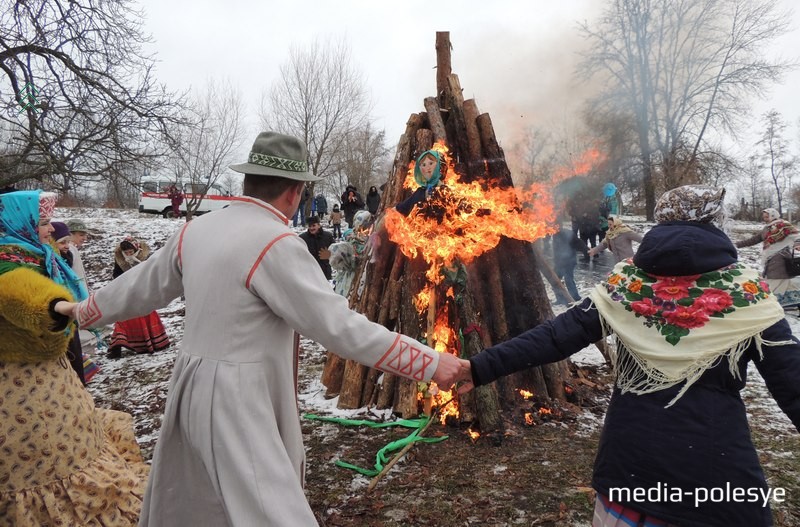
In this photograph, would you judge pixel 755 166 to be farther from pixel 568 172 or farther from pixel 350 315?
pixel 350 315

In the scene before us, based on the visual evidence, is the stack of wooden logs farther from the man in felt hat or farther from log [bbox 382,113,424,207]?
the man in felt hat

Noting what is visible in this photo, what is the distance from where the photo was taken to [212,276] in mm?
2037

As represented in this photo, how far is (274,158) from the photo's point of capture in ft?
7.20

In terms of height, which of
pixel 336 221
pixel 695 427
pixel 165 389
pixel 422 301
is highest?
pixel 336 221

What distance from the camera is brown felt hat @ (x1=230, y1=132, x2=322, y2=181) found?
219cm

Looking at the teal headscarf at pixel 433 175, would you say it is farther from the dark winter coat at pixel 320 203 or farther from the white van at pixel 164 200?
the white van at pixel 164 200

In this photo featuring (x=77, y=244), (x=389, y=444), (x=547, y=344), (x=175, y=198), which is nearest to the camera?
(x=547, y=344)

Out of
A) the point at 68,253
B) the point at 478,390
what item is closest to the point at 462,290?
the point at 478,390

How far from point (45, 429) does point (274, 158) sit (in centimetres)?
190

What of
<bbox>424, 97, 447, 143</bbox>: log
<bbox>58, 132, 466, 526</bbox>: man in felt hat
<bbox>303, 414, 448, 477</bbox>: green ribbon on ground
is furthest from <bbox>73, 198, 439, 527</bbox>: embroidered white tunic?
<bbox>424, 97, 447, 143</bbox>: log

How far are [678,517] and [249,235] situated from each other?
2.09m

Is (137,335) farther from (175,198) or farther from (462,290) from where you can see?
(175,198)

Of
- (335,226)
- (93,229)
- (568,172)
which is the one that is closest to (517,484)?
(568,172)

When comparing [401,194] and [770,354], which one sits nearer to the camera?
[770,354]
